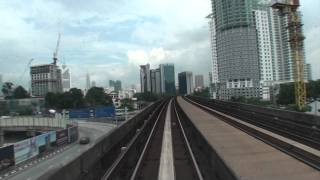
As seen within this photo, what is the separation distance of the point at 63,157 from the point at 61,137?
15.9m

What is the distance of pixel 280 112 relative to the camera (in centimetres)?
3334

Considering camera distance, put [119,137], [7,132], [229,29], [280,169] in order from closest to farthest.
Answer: [280,169], [119,137], [7,132], [229,29]

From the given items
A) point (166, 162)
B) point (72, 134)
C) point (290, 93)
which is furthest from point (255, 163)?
point (290, 93)

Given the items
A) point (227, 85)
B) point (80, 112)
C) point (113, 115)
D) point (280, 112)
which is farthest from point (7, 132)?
point (280, 112)

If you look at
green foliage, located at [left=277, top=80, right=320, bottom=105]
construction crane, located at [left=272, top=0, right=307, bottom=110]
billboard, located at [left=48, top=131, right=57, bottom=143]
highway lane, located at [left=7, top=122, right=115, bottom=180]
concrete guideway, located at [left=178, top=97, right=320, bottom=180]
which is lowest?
highway lane, located at [left=7, top=122, right=115, bottom=180]

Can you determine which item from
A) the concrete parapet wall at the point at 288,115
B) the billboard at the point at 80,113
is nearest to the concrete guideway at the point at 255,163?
the concrete parapet wall at the point at 288,115

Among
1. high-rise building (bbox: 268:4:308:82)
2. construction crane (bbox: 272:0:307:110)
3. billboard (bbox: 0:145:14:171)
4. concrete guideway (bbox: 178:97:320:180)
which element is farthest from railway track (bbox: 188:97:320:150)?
high-rise building (bbox: 268:4:308:82)

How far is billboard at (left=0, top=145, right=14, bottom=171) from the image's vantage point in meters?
49.6

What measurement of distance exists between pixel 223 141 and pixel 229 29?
458ft

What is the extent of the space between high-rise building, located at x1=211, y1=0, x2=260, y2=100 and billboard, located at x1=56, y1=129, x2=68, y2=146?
7268 centimetres

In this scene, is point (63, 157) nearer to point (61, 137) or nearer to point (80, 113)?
point (61, 137)

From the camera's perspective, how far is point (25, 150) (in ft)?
189

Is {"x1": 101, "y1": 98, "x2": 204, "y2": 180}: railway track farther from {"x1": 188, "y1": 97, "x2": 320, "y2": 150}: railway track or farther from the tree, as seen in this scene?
the tree

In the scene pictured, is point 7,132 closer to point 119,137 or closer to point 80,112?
point 80,112
